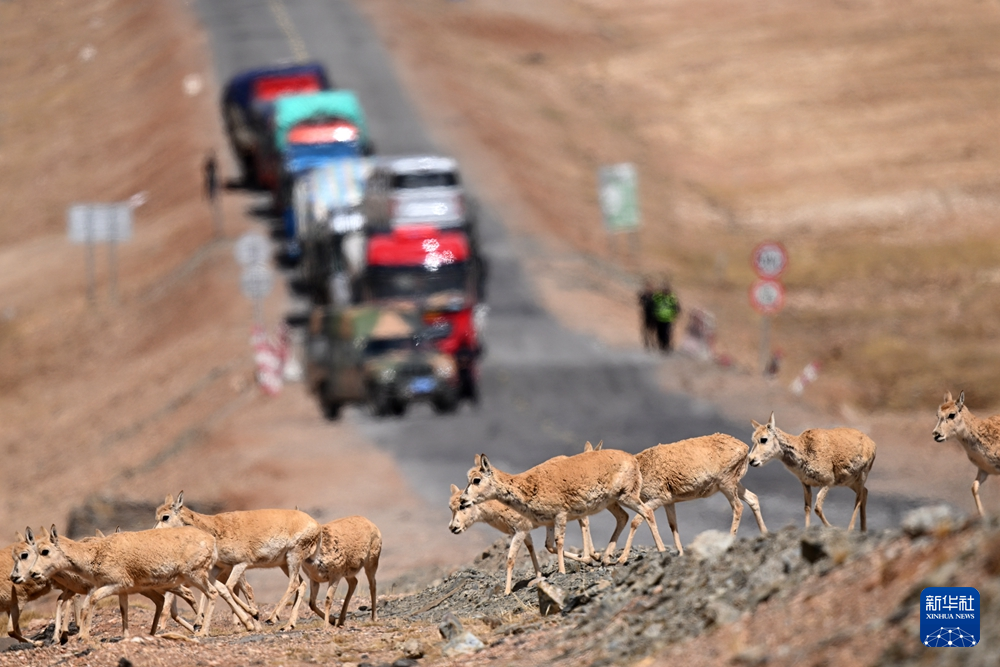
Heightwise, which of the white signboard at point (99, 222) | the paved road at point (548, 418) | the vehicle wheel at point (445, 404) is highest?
the white signboard at point (99, 222)

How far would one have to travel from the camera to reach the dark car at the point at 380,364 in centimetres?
3250

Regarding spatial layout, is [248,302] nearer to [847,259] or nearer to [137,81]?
[847,259]

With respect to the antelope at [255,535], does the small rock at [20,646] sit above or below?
below

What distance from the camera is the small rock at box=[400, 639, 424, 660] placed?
14.4 metres

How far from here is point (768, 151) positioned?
227ft

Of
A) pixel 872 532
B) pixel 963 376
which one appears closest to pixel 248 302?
pixel 963 376

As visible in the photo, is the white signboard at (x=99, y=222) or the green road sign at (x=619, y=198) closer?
the white signboard at (x=99, y=222)

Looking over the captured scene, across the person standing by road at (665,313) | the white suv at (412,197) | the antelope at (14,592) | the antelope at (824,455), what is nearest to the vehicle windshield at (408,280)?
the white suv at (412,197)

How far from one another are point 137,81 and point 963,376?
48.0 m

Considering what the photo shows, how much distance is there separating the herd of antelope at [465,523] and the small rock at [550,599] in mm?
712

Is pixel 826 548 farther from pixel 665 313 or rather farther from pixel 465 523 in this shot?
pixel 665 313

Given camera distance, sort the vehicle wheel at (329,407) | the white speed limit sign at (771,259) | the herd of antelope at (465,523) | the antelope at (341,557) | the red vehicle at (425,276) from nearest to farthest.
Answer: the herd of antelope at (465,523) → the antelope at (341,557) → the vehicle wheel at (329,407) → the white speed limit sign at (771,259) → the red vehicle at (425,276)

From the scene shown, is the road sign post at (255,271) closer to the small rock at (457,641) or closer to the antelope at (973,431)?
the small rock at (457,641)

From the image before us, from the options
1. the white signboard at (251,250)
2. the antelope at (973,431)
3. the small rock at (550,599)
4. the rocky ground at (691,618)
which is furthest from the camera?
the white signboard at (251,250)
